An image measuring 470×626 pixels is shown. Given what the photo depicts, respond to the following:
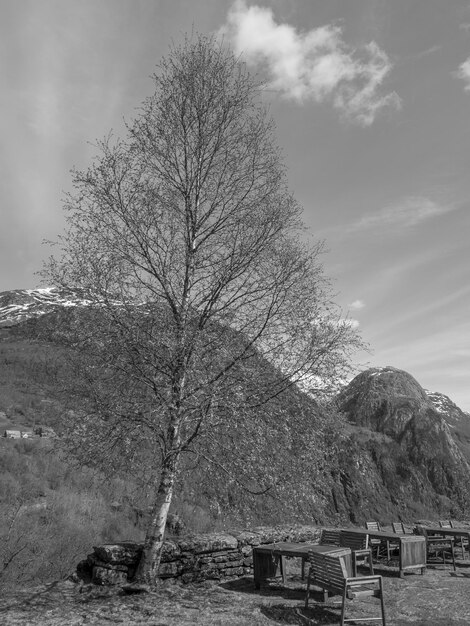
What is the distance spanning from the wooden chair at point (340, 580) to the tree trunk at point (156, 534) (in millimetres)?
2504

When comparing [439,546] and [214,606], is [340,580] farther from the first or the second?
[439,546]

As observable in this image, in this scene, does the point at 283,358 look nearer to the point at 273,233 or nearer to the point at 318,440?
the point at 318,440

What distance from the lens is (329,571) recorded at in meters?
6.66

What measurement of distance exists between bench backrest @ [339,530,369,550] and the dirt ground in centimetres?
100

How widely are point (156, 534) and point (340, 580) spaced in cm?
313

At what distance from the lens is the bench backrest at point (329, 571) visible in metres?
6.34

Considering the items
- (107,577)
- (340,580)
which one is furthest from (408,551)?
(107,577)

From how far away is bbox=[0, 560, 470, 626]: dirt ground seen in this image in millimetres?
6172

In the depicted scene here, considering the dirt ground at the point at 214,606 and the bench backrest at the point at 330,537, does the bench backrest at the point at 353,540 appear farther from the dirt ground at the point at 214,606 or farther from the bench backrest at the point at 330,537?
the dirt ground at the point at 214,606

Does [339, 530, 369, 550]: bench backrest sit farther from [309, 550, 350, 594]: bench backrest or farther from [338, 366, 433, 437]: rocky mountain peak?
[338, 366, 433, 437]: rocky mountain peak

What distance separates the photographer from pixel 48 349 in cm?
898

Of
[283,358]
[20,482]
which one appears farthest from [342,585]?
[20,482]

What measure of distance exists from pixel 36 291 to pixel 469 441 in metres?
93.1

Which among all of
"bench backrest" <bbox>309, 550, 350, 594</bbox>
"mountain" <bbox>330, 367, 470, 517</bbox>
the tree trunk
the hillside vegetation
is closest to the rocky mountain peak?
"mountain" <bbox>330, 367, 470, 517</bbox>
